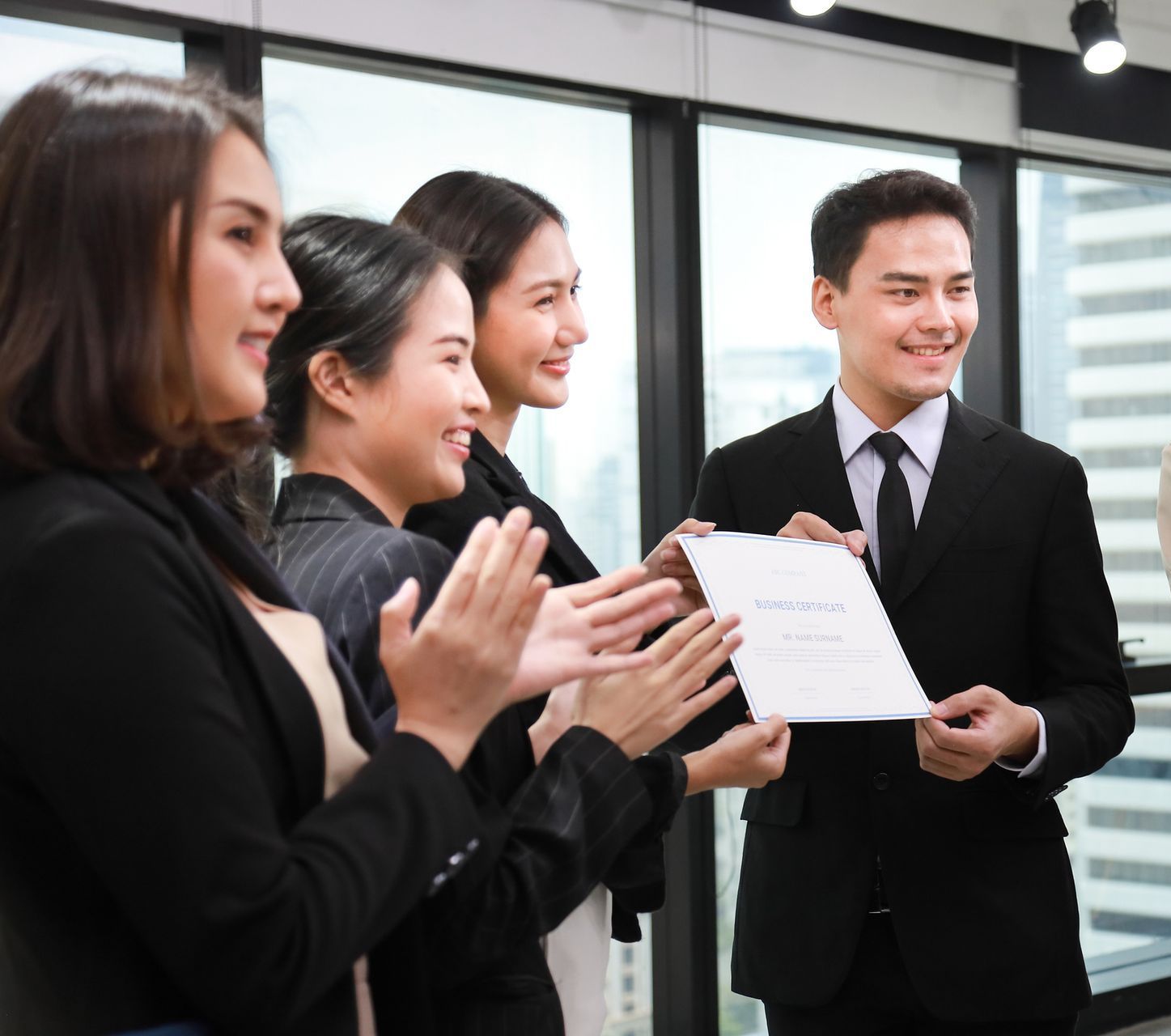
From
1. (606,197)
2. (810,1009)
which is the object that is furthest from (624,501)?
(810,1009)

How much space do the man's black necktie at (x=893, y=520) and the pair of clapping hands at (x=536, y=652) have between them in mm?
590

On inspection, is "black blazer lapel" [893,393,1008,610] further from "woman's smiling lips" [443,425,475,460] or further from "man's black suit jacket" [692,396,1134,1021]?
"woman's smiling lips" [443,425,475,460]

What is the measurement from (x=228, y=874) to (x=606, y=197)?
3164 mm

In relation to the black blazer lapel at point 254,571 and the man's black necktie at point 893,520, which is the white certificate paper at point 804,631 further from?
the black blazer lapel at point 254,571

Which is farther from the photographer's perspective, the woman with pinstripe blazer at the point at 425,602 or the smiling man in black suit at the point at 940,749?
the smiling man in black suit at the point at 940,749

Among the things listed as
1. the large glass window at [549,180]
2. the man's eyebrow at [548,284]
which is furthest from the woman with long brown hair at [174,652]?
the large glass window at [549,180]

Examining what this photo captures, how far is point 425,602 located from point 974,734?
0.99 meters

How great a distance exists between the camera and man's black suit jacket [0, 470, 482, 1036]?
95 centimetres

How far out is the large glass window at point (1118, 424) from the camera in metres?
4.51

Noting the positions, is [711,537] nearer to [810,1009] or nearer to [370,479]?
[370,479]

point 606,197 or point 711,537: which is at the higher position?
point 606,197

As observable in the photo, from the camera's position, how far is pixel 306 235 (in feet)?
5.54

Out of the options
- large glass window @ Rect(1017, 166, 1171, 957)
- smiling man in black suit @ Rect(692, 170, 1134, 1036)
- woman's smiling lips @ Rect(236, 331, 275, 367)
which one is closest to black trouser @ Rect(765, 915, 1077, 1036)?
smiling man in black suit @ Rect(692, 170, 1134, 1036)

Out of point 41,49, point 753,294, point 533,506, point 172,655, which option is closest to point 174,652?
point 172,655
